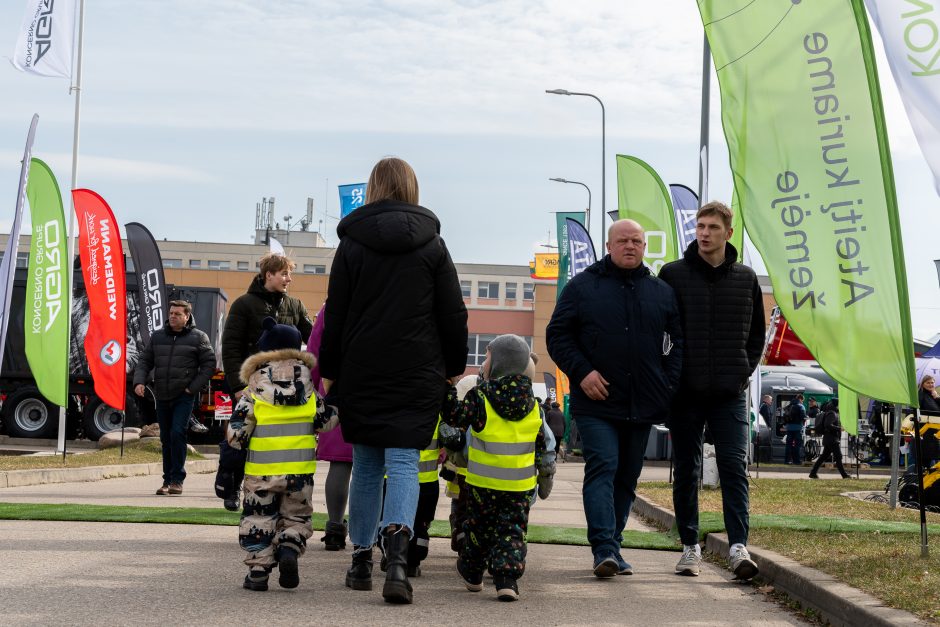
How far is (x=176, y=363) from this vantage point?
39.6 ft

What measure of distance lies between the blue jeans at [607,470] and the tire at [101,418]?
67.2 ft

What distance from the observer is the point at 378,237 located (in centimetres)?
607

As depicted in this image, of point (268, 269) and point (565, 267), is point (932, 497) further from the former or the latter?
point (565, 267)

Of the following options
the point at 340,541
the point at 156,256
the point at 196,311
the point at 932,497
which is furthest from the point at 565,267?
the point at 340,541

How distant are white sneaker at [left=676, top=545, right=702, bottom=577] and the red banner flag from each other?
448 inches

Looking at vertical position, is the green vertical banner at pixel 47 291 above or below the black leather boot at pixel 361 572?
above

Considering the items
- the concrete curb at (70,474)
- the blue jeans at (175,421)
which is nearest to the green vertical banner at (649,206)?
the concrete curb at (70,474)

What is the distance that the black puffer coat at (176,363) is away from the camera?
11992mm

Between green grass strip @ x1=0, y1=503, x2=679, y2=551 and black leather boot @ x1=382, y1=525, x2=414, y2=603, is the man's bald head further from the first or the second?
green grass strip @ x1=0, y1=503, x2=679, y2=551

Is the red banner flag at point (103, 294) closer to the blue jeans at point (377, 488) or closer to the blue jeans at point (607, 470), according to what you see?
the blue jeans at point (607, 470)

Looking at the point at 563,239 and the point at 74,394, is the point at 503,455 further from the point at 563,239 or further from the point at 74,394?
the point at 563,239

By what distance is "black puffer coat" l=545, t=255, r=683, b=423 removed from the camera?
7.09 meters

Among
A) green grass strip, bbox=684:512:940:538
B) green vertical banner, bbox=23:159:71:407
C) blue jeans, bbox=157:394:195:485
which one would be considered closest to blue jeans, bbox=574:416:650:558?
green grass strip, bbox=684:512:940:538

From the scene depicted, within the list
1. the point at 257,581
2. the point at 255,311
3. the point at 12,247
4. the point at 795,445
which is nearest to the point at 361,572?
the point at 257,581
